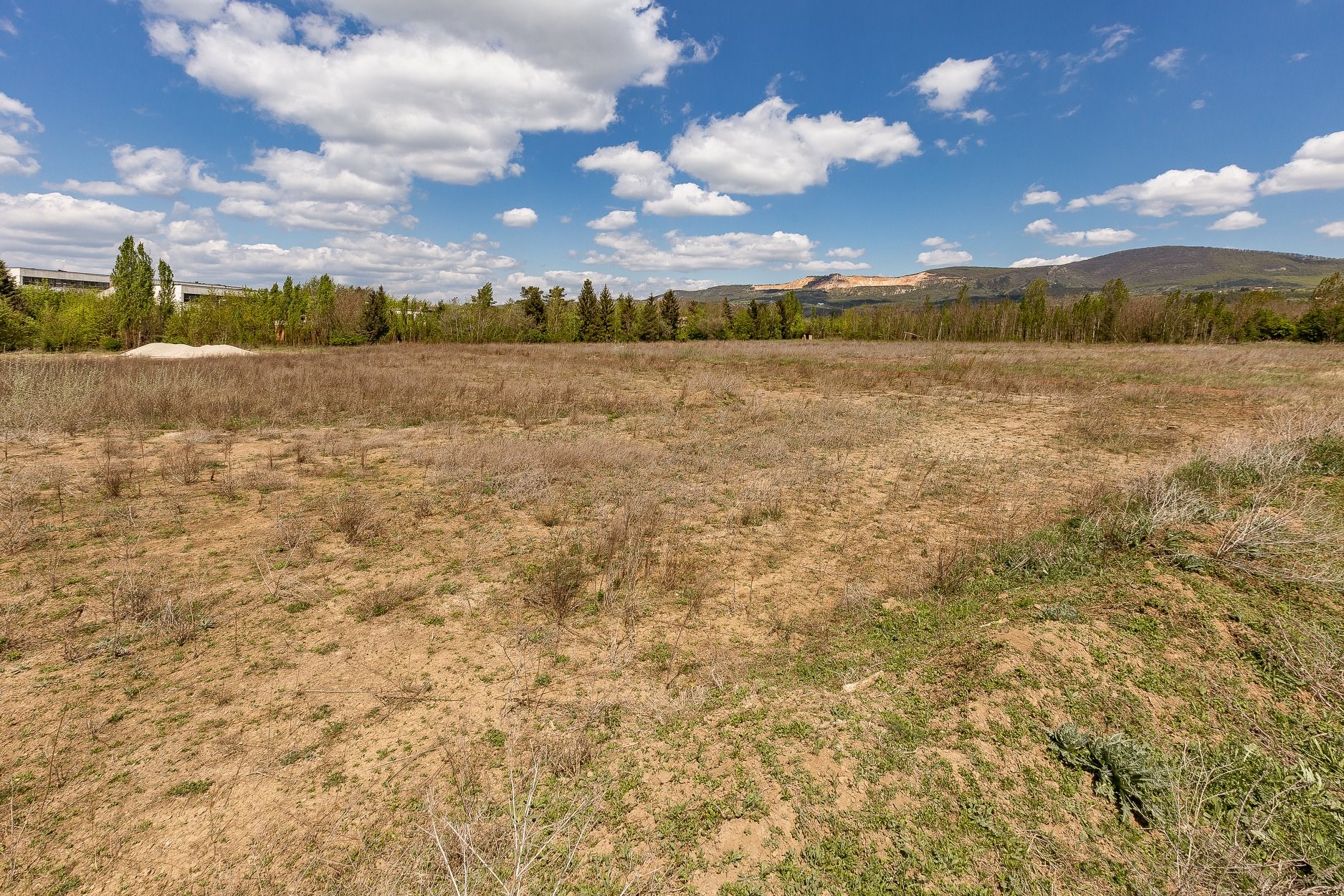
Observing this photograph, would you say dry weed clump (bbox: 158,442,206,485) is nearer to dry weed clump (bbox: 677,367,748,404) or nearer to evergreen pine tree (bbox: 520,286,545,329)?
dry weed clump (bbox: 677,367,748,404)

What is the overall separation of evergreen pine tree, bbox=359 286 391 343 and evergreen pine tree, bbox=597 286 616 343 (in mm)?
20968

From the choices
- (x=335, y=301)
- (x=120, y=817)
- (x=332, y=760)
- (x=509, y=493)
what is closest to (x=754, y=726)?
(x=332, y=760)

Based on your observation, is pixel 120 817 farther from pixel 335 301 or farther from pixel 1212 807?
pixel 335 301

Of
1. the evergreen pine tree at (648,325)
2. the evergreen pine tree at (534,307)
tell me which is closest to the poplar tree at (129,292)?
the evergreen pine tree at (534,307)

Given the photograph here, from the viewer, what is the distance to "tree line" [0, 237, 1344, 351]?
39094 millimetres

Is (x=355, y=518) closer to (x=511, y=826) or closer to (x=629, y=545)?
(x=629, y=545)

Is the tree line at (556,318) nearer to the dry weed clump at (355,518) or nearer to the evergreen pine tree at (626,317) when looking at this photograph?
the evergreen pine tree at (626,317)

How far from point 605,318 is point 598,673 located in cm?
5441

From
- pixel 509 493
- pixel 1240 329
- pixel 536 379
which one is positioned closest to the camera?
pixel 509 493

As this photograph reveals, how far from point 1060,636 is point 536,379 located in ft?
57.9

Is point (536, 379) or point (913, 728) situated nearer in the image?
point (913, 728)

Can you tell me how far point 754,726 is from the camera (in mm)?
3264

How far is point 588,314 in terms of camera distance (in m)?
56.0

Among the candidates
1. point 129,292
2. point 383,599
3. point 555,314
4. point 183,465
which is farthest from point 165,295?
point 383,599
